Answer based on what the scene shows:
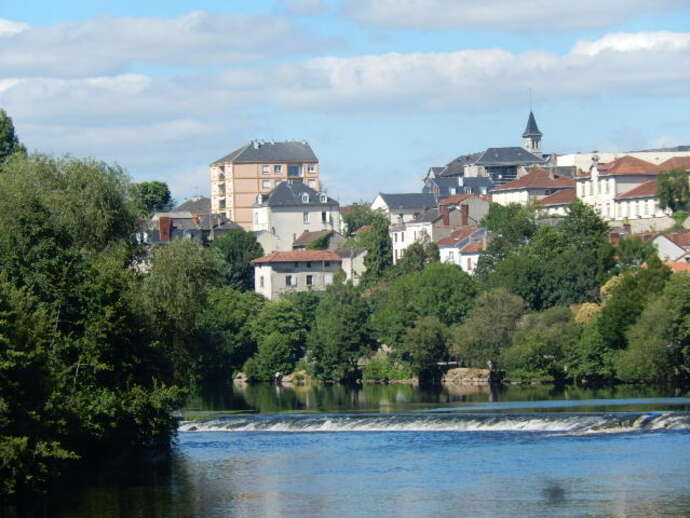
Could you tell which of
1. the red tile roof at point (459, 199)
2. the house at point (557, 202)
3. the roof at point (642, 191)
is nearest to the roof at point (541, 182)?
the red tile roof at point (459, 199)

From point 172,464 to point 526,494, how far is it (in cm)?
1418

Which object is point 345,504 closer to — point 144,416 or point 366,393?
point 144,416

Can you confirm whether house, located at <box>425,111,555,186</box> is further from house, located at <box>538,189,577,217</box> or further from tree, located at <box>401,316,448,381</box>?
tree, located at <box>401,316,448,381</box>

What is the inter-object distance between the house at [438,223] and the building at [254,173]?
3386 cm

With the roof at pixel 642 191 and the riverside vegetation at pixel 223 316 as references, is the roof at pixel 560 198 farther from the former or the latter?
the riverside vegetation at pixel 223 316

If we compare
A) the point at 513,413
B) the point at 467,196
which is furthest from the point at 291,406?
the point at 467,196

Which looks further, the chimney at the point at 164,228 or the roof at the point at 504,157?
the roof at the point at 504,157

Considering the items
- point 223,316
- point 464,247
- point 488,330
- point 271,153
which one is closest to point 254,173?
point 271,153

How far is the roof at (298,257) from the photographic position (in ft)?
459

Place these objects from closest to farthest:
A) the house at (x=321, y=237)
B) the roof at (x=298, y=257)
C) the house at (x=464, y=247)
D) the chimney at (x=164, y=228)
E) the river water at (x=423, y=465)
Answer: the river water at (x=423, y=465) < the house at (x=464, y=247) < the roof at (x=298, y=257) < the chimney at (x=164, y=228) < the house at (x=321, y=237)

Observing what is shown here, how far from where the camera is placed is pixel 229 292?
12100cm

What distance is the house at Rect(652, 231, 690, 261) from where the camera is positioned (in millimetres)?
114188

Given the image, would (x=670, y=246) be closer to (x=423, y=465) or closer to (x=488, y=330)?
(x=488, y=330)

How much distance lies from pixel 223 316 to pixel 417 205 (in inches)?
2394
